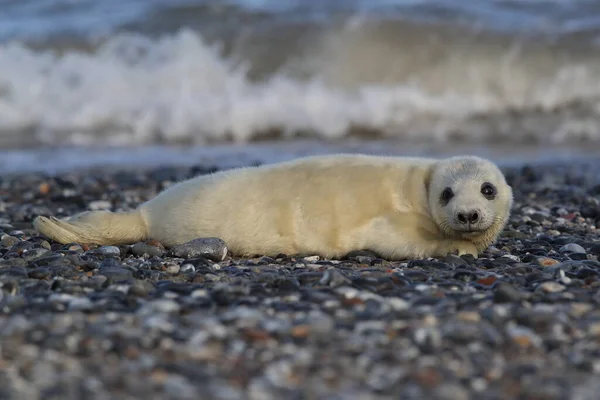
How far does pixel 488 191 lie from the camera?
4742mm

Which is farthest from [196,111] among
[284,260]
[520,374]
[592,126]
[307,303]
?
[520,374]

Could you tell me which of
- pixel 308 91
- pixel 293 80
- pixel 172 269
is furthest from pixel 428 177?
pixel 293 80

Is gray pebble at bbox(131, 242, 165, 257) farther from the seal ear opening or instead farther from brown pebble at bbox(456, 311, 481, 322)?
brown pebble at bbox(456, 311, 481, 322)

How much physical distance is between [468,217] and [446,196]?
172 millimetres

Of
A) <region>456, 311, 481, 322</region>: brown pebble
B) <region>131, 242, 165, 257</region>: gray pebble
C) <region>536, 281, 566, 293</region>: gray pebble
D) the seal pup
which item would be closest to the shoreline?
the seal pup

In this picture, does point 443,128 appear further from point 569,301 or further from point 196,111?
point 569,301

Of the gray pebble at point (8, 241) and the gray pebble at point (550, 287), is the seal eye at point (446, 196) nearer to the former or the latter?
the gray pebble at point (550, 287)

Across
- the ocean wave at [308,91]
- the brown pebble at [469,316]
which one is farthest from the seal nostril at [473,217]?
the ocean wave at [308,91]

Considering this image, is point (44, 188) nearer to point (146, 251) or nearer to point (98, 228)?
point (98, 228)

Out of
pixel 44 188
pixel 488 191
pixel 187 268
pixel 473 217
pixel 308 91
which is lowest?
pixel 44 188

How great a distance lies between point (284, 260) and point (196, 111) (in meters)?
8.72

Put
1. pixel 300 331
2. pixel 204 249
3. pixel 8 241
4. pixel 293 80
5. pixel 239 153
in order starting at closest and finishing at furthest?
1. pixel 300 331
2. pixel 204 249
3. pixel 8 241
4. pixel 239 153
5. pixel 293 80

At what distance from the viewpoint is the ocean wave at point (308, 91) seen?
1300 centimetres

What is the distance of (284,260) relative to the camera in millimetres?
4668
